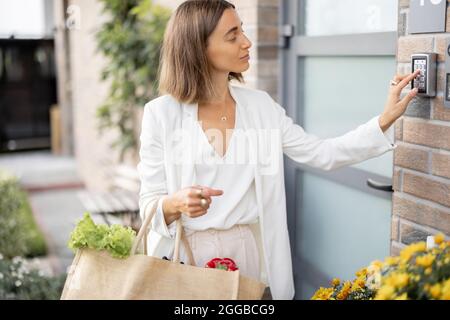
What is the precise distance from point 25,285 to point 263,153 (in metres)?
2.34

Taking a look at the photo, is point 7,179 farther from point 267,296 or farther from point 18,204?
point 267,296

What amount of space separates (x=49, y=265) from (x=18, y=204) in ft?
1.97

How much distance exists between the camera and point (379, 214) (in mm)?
2789

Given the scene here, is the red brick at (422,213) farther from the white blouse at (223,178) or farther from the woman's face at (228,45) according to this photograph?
the woman's face at (228,45)

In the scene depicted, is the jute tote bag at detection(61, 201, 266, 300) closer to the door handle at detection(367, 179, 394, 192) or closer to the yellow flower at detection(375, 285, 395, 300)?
the yellow flower at detection(375, 285, 395, 300)

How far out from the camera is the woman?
2064mm

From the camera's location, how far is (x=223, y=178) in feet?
6.85

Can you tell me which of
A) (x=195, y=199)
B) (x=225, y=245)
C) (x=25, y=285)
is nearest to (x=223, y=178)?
(x=225, y=245)

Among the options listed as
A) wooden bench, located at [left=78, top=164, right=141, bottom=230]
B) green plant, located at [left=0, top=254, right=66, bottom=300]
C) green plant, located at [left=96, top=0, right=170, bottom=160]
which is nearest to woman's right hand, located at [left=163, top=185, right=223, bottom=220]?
green plant, located at [left=0, top=254, right=66, bottom=300]

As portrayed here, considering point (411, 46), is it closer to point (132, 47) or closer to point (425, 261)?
point (425, 261)

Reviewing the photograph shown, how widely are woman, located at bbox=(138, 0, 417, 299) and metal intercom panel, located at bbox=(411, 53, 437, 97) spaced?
4 centimetres

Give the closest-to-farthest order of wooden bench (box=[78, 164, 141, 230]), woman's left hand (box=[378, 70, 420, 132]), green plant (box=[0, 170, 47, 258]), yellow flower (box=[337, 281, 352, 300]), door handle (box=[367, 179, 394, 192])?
yellow flower (box=[337, 281, 352, 300]) < woman's left hand (box=[378, 70, 420, 132]) < door handle (box=[367, 179, 394, 192]) < wooden bench (box=[78, 164, 141, 230]) < green plant (box=[0, 170, 47, 258])
